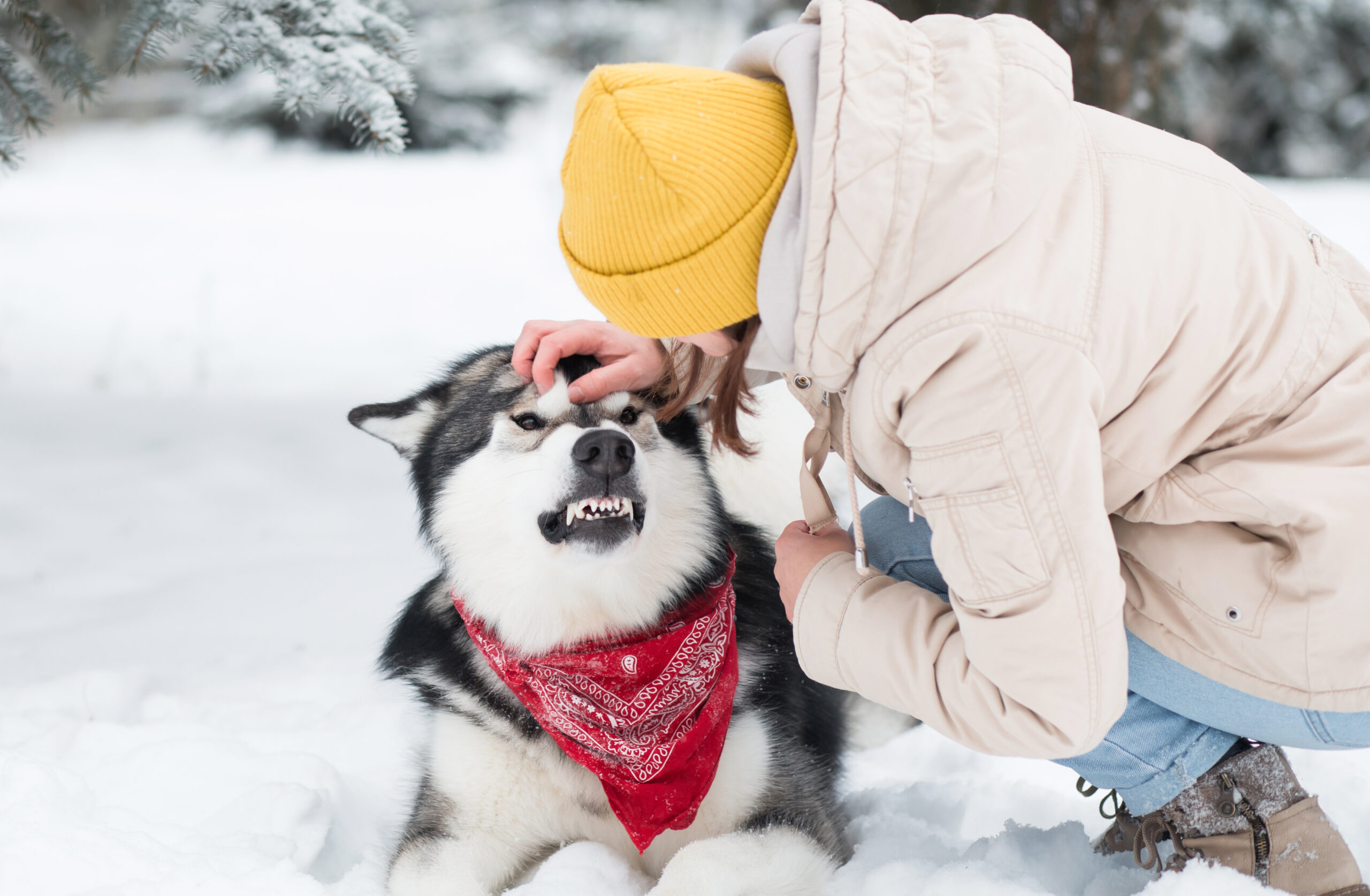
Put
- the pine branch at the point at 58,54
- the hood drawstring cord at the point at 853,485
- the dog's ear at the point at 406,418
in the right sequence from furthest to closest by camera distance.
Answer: the pine branch at the point at 58,54
the dog's ear at the point at 406,418
the hood drawstring cord at the point at 853,485

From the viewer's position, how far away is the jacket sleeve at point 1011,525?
114 centimetres

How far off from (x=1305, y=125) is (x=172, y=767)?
32.9ft

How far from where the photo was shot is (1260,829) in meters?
1.52

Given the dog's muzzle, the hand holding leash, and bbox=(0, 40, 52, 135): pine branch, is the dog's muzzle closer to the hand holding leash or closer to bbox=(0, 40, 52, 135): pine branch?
the hand holding leash

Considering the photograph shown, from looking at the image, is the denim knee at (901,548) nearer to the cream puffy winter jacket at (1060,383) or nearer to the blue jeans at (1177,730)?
the blue jeans at (1177,730)

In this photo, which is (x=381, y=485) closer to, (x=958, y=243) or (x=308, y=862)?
(x=308, y=862)

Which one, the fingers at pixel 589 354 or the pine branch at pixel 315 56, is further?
the pine branch at pixel 315 56

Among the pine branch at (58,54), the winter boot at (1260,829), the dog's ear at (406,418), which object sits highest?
the pine branch at (58,54)

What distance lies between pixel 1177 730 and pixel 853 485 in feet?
2.15

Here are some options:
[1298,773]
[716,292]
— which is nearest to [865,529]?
[716,292]

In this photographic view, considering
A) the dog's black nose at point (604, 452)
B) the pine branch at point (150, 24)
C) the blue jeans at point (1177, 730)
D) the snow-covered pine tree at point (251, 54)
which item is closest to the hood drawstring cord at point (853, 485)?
the blue jeans at point (1177, 730)

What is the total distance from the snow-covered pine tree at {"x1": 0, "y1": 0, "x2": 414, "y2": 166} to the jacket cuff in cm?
152

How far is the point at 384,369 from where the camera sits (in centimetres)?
470

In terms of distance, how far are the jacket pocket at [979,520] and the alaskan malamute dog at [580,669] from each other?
64cm
